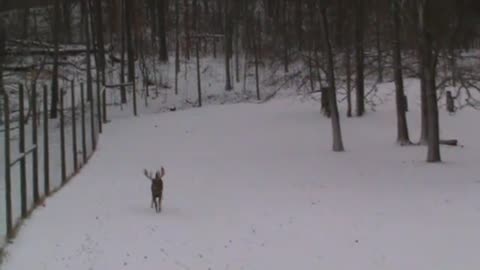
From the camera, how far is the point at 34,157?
549 inches

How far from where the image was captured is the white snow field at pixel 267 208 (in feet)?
34.8

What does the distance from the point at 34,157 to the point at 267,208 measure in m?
4.66

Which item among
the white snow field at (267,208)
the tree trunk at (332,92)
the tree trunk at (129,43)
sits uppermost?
the tree trunk at (129,43)

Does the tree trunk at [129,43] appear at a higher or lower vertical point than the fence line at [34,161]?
higher

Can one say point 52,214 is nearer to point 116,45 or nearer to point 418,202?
point 418,202

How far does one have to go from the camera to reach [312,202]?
52.0 ft

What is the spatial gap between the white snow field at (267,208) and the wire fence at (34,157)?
400mm

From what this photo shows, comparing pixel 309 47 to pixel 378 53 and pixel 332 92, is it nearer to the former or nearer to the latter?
pixel 332 92

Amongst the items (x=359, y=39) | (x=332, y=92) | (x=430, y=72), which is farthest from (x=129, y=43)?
(x=430, y=72)

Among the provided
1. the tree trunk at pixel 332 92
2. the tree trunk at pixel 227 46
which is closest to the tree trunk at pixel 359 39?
the tree trunk at pixel 332 92

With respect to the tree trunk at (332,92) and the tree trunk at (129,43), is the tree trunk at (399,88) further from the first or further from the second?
the tree trunk at (129,43)

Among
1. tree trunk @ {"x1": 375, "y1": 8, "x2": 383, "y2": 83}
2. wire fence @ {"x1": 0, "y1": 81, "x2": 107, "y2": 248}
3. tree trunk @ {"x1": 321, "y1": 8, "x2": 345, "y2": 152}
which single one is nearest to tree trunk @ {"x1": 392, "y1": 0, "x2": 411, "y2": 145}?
tree trunk @ {"x1": 375, "y1": 8, "x2": 383, "y2": 83}

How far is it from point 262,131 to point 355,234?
1884 cm

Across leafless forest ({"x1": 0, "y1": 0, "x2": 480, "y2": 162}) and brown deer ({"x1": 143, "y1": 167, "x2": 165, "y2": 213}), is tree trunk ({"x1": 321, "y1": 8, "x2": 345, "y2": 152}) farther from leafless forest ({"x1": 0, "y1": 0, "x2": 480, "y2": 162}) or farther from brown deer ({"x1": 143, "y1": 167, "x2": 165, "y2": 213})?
brown deer ({"x1": 143, "y1": 167, "x2": 165, "y2": 213})
